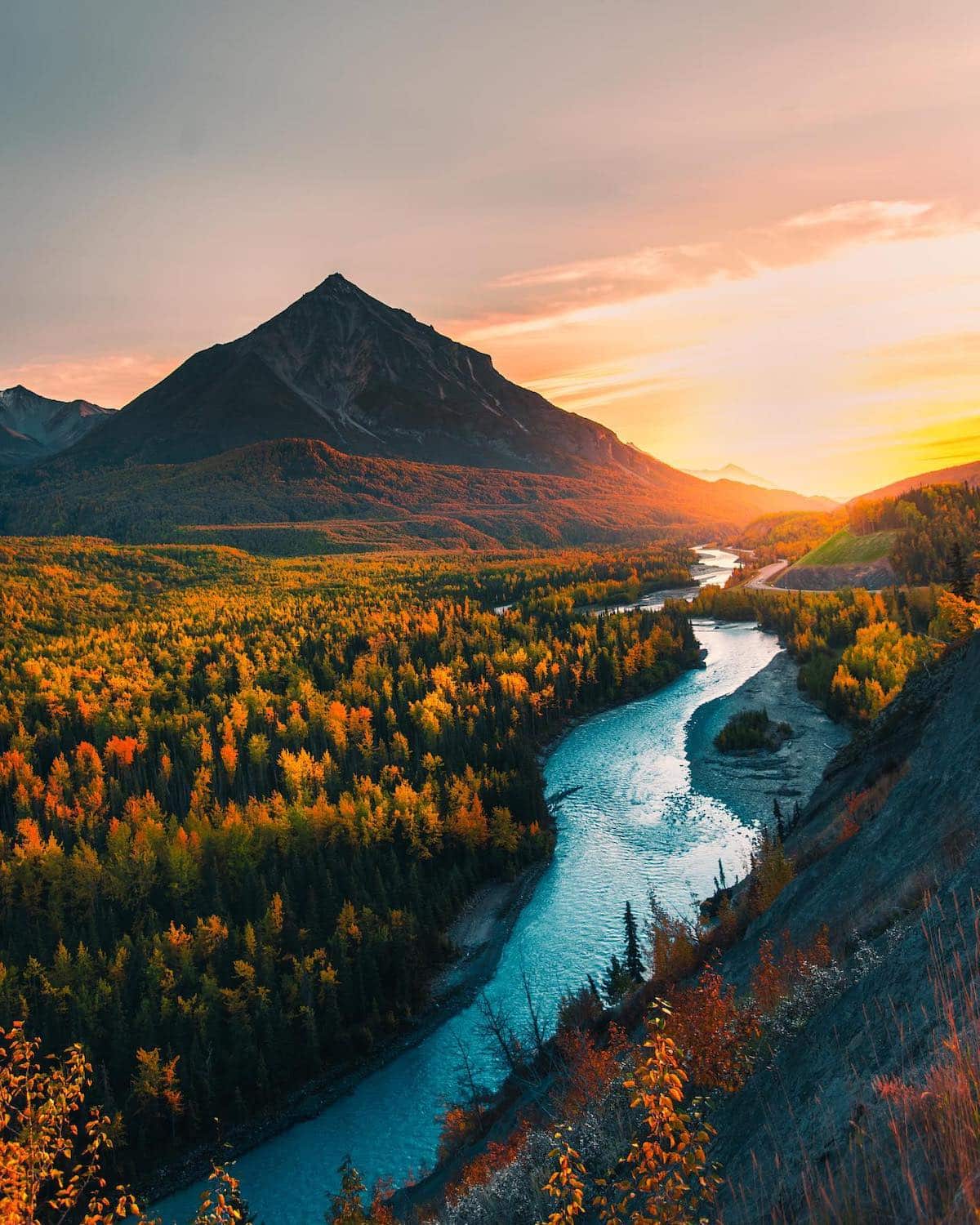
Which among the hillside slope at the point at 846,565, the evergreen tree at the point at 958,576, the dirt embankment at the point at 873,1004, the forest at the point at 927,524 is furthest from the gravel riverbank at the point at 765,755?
the hillside slope at the point at 846,565

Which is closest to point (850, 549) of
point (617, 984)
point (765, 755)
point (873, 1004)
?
point (765, 755)

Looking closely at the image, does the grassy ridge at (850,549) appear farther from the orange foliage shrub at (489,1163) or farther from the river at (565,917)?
the orange foliage shrub at (489,1163)

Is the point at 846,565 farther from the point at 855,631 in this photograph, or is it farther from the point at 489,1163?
the point at 489,1163

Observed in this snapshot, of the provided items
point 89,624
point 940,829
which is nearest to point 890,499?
point 940,829

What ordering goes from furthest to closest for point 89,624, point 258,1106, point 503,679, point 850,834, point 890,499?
point 890,499
point 89,624
point 503,679
point 258,1106
point 850,834

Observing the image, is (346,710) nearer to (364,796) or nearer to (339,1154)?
(364,796)

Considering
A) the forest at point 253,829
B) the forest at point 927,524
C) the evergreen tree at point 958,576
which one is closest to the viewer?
the forest at point 253,829

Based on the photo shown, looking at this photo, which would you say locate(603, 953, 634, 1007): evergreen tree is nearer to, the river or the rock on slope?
the river
